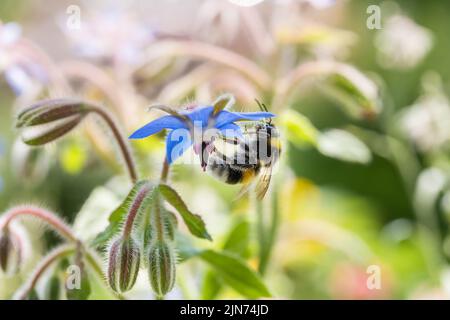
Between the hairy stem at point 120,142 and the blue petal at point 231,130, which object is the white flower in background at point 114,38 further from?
the blue petal at point 231,130

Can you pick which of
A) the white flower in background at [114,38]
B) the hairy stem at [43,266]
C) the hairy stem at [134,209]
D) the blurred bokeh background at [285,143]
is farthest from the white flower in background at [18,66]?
the hairy stem at [134,209]

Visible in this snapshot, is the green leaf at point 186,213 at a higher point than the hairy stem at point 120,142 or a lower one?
lower

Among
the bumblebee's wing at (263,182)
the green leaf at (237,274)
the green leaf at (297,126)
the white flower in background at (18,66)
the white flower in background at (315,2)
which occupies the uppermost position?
the white flower in background at (315,2)

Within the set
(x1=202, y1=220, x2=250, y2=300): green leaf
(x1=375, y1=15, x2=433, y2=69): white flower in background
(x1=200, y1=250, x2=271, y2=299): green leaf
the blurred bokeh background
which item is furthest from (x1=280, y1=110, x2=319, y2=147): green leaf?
(x1=375, y1=15, x2=433, y2=69): white flower in background

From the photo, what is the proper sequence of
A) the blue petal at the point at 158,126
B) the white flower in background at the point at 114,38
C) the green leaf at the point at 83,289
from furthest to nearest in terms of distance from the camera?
the white flower in background at the point at 114,38
the green leaf at the point at 83,289
the blue petal at the point at 158,126

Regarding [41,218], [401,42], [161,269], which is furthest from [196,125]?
[401,42]

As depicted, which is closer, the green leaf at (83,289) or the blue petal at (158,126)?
the blue petal at (158,126)

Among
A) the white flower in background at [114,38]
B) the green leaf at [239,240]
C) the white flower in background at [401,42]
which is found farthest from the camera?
the white flower in background at [401,42]
